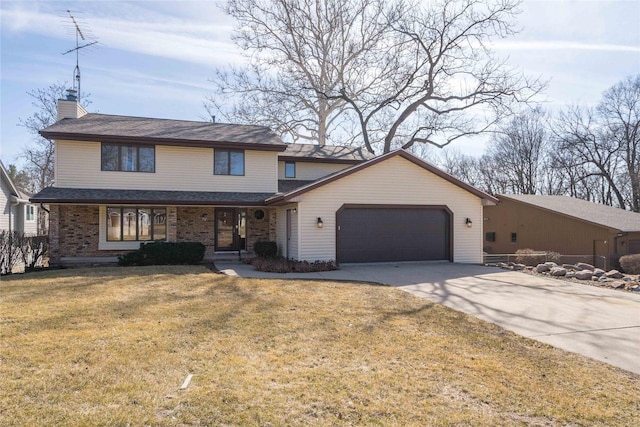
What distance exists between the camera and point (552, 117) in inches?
1410

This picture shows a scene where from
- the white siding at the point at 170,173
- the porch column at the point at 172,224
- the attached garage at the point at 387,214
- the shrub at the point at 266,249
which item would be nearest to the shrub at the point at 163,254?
the porch column at the point at 172,224

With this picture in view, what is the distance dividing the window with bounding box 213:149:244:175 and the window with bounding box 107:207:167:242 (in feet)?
8.95

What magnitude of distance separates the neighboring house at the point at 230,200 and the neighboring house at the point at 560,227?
954 cm

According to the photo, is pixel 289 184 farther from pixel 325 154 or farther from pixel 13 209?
pixel 13 209

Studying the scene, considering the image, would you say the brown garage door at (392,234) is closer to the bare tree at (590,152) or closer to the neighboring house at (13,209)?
the neighboring house at (13,209)

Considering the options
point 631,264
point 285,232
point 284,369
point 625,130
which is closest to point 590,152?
point 625,130

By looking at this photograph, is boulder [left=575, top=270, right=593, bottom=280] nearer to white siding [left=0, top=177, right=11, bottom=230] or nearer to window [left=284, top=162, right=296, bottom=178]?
window [left=284, top=162, right=296, bottom=178]

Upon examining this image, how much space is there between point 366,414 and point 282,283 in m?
6.67

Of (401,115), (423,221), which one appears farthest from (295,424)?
(401,115)

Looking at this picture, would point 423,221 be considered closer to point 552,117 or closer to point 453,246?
point 453,246

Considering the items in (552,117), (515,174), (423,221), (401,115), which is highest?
(552,117)

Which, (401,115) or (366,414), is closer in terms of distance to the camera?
(366,414)

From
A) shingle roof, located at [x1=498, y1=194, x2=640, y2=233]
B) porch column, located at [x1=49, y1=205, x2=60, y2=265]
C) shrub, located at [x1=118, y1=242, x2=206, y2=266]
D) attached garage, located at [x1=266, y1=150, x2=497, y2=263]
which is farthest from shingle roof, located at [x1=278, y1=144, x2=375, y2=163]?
shingle roof, located at [x1=498, y1=194, x2=640, y2=233]

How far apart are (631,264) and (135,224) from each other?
21.6 metres
